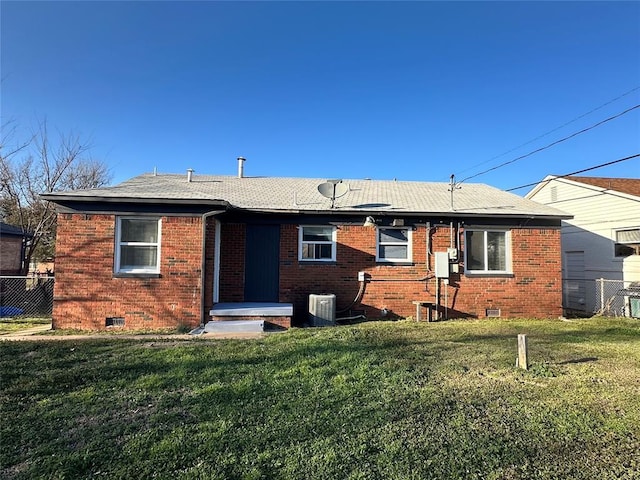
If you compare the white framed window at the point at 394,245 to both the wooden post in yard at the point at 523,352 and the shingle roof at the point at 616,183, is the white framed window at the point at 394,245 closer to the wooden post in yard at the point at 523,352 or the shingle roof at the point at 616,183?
the wooden post in yard at the point at 523,352

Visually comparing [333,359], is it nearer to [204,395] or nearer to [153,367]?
[204,395]

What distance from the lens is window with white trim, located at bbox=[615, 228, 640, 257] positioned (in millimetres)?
12906

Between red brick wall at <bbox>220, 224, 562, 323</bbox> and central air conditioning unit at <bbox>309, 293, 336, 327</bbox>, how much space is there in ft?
2.31

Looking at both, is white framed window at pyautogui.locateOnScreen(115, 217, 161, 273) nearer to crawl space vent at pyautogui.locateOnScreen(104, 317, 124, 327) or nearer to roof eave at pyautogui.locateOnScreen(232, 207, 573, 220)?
crawl space vent at pyautogui.locateOnScreen(104, 317, 124, 327)

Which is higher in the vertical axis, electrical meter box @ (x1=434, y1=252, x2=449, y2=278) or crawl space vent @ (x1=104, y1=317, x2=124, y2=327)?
electrical meter box @ (x1=434, y1=252, x2=449, y2=278)

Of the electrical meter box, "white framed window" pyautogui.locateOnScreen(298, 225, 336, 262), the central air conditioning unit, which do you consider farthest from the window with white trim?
the central air conditioning unit

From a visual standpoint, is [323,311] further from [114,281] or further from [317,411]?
[317,411]

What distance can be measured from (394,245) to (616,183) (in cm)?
1084

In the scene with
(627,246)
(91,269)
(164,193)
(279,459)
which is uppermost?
(164,193)

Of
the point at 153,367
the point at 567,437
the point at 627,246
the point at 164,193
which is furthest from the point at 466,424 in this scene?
the point at 627,246

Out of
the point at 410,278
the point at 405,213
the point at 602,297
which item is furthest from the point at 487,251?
the point at 602,297

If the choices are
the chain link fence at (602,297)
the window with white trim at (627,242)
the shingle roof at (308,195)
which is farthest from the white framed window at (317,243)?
the window with white trim at (627,242)

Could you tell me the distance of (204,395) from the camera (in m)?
4.42

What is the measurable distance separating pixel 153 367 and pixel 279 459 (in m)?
3.28
